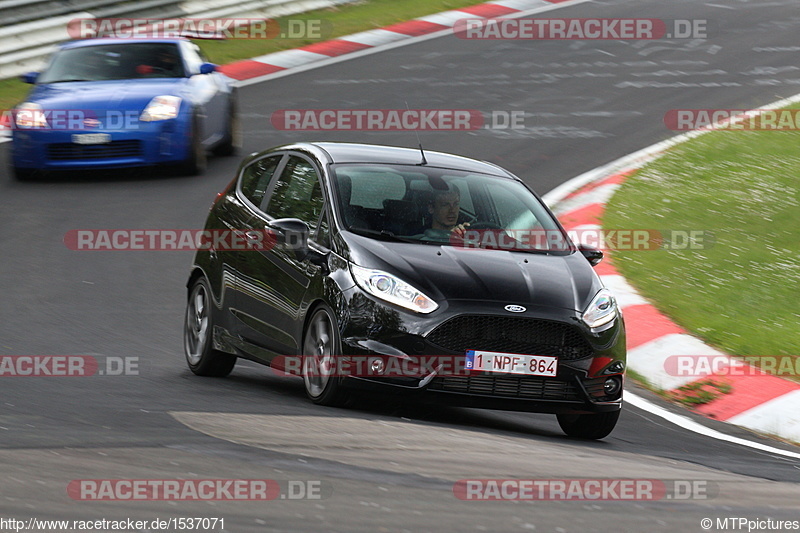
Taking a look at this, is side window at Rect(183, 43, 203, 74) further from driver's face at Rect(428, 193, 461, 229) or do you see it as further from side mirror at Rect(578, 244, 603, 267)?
side mirror at Rect(578, 244, 603, 267)

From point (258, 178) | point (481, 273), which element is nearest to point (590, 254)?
point (481, 273)

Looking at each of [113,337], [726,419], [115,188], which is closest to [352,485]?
[726,419]

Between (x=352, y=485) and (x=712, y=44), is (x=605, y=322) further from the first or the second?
(x=712, y=44)

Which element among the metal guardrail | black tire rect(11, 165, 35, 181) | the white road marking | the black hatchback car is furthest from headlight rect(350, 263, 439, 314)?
the metal guardrail

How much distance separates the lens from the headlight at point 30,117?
14609 mm

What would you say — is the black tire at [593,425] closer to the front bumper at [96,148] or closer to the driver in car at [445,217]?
the driver in car at [445,217]

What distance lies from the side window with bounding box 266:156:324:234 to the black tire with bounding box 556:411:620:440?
1843 millimetres

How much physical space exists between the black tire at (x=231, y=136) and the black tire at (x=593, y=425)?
30.1ft

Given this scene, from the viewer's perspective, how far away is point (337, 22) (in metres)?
24.5

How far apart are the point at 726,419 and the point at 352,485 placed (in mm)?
3664

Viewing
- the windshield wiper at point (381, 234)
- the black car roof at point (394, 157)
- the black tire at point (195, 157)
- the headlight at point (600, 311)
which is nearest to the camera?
the headlight at point (600, 311)

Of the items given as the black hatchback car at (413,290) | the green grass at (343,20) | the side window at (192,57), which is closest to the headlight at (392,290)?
the black hatchback car at (413,290)

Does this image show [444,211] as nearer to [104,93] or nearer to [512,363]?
[512,363]

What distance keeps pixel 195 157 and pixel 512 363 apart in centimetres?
857
